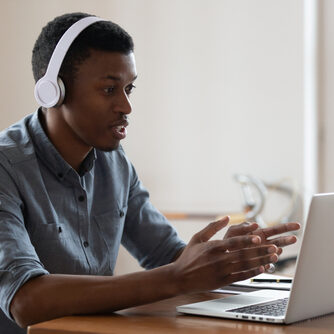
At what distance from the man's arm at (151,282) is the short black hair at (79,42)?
1.77 feet

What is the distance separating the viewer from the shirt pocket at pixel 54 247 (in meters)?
1.66

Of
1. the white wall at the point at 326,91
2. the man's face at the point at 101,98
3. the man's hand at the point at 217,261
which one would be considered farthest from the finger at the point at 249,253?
the white wall at the point at 326,91

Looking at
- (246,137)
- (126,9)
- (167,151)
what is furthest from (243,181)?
(126,9)

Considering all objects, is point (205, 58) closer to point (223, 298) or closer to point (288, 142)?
point (288, 142)

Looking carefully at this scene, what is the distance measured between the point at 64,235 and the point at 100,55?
416 millimetres

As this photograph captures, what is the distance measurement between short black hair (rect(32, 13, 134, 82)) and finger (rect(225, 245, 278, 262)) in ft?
2.05

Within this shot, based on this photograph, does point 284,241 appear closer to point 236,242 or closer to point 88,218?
point 236,242

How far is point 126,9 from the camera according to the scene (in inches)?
187

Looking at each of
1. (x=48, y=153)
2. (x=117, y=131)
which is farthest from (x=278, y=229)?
(x=48, y=153)

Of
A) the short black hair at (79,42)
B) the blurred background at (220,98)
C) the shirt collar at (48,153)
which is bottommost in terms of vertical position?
the blurred background at (220,98)

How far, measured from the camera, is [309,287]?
127cm

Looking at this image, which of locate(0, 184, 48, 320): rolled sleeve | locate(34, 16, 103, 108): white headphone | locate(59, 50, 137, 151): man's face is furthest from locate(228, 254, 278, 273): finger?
locate(34, 16, 103, 108): white headphone

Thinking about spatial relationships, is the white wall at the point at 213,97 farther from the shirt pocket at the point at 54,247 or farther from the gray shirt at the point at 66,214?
the shirt pocket at the point at 54,247

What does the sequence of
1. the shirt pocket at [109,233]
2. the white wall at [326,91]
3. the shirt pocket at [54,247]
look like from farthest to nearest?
the white wall at [326,91]
the shirt pocket at [109,233]
the shirt pocket at [54,247]
